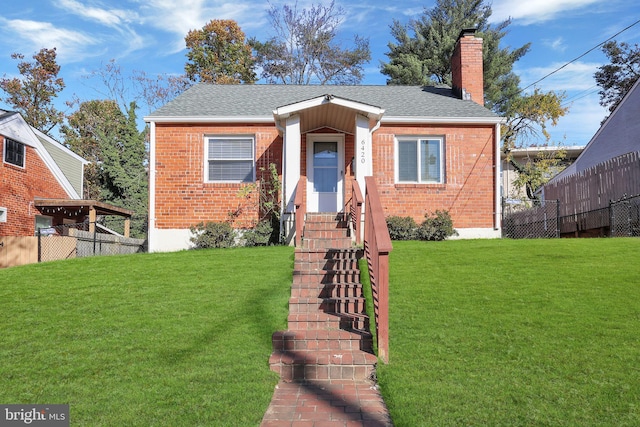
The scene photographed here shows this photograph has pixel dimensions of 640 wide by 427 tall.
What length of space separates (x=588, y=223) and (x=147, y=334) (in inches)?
531

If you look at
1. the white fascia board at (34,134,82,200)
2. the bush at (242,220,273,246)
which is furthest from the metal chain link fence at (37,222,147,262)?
the bush at (242,220,273,246)

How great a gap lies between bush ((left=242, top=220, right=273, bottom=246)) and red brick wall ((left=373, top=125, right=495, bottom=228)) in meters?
3.13

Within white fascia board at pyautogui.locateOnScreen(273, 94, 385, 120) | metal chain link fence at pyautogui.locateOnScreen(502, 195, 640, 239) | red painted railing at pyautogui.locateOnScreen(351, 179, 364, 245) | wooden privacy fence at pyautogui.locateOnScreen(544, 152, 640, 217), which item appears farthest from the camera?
wooden privacy fence at pyautogui.locateOnScreen(544, 152, 640, 217)

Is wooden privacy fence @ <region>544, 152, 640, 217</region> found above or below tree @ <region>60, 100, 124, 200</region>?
below

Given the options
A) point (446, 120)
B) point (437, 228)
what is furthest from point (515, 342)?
point (446, 120)

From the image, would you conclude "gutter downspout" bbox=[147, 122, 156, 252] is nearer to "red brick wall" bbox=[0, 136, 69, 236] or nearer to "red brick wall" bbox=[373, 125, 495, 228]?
"red brick wall" bbox=[373, 125, 495, 228]

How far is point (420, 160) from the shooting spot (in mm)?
14133

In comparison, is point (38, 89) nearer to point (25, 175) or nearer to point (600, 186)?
point (25, 175)

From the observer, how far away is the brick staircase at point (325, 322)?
5.62 m

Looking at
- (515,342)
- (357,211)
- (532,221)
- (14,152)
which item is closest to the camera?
(515,342)

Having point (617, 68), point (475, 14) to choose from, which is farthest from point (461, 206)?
point (617, 68)

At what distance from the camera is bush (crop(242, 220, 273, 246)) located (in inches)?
511

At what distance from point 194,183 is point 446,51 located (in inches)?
858

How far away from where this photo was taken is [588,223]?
15320 mm
